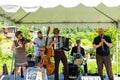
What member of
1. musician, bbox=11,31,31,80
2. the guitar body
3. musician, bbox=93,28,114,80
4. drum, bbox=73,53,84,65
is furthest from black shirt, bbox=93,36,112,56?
musician, bbox=11,31,31,80

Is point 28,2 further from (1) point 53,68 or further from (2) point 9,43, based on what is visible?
(2) point 9,43

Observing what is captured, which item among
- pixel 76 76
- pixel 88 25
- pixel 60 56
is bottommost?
pixel 76 76

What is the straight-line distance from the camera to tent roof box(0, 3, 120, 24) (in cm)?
1043

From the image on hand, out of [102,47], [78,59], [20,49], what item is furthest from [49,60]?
[102,47]

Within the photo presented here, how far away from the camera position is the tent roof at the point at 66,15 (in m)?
10.4

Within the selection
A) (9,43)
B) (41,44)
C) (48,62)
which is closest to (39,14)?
(41,44)

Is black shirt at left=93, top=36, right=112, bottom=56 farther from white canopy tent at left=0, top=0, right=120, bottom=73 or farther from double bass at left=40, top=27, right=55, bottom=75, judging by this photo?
double bass at left=40, top=27, right=55, bottom=75

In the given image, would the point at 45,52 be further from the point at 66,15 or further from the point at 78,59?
the point at 66,15

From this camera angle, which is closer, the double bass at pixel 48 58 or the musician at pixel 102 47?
the musician at pixel 102 47

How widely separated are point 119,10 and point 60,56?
204 centimetres

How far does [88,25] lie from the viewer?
11875 millimetres

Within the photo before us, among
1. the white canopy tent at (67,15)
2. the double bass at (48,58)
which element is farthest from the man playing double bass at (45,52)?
the white canopy tent at (67,15)

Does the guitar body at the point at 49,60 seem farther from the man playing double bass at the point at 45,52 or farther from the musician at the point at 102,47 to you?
the musician at the point at 102,47

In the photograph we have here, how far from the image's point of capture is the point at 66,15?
11.3 meters
